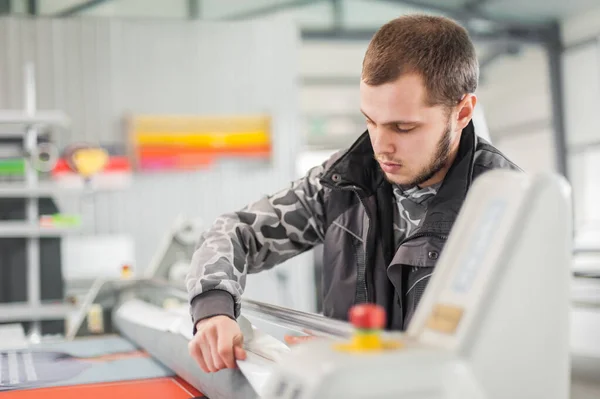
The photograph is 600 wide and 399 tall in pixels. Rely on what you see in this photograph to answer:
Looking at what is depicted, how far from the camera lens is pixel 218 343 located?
3.51ft

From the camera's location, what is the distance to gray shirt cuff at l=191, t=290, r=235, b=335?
1.12 meters

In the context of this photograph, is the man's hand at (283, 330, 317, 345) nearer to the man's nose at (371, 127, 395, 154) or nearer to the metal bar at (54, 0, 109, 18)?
the man's nose at (371, 127, 395, 154)

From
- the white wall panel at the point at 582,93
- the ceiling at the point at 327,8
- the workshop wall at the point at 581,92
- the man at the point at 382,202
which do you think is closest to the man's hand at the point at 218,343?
the man at the point at 382,202

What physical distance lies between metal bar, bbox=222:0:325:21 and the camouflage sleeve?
20.8ft

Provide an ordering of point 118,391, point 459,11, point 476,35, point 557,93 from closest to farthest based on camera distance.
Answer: point 118,391, point 459,11, point 476,35, point 557,93

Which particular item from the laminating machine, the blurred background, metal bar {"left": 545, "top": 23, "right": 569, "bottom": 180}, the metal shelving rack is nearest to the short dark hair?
the laminating machine

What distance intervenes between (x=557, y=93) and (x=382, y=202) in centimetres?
816

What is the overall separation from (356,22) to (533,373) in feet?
25.6

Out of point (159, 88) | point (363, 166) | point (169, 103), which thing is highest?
point (159, 88)

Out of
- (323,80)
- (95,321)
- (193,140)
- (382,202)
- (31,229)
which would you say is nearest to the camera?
(382,202)

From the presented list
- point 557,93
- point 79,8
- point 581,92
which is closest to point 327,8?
point 79,8

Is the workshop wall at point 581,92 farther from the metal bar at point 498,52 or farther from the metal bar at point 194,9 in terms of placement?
the metal bar at point 194,9

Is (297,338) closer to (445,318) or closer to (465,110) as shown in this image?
(445,318)

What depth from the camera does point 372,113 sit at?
1.21 metres
